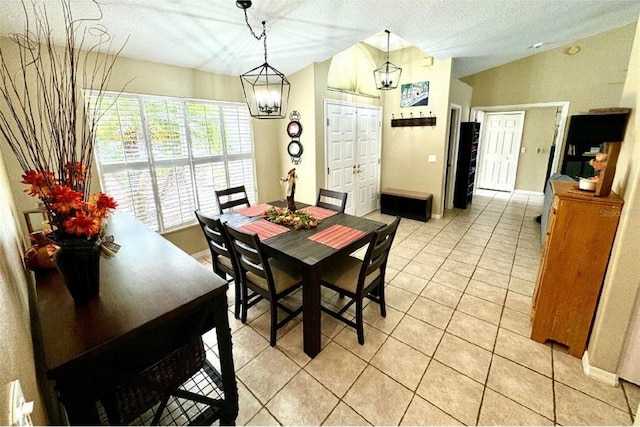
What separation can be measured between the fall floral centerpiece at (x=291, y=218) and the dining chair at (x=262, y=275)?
0.37 meters

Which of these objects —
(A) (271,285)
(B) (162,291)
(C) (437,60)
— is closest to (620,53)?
(C) (437,60)

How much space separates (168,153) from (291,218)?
1670 millimetres

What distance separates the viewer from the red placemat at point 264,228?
2273 millimetres

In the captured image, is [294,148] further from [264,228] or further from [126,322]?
[126,322]

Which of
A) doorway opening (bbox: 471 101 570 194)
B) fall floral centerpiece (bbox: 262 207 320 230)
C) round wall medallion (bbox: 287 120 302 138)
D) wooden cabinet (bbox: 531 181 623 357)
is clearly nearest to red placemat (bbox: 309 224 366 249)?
fall floral centerpiece (bbox: 262 207 320 230)

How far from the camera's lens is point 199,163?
131 inches

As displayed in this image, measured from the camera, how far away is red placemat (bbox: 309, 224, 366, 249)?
2.08 meters

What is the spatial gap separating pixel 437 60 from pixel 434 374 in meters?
4.55

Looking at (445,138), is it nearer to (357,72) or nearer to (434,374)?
(357,72)

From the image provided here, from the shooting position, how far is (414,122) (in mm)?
4898

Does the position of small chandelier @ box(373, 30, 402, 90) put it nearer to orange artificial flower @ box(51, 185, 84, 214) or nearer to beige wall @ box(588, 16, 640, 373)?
beige wall @ box(588, 16, 640, 373)

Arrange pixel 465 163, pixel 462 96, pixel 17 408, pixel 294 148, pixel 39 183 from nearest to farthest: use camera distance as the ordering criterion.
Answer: pixel 17 408
pixel 39 183
pixel 294 148
pixel 462 96
pixel 465 163

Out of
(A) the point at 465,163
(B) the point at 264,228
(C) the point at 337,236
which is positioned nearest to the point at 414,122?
(A) the point at 465,163

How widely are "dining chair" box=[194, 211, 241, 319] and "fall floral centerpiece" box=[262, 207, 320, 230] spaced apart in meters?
0.52
